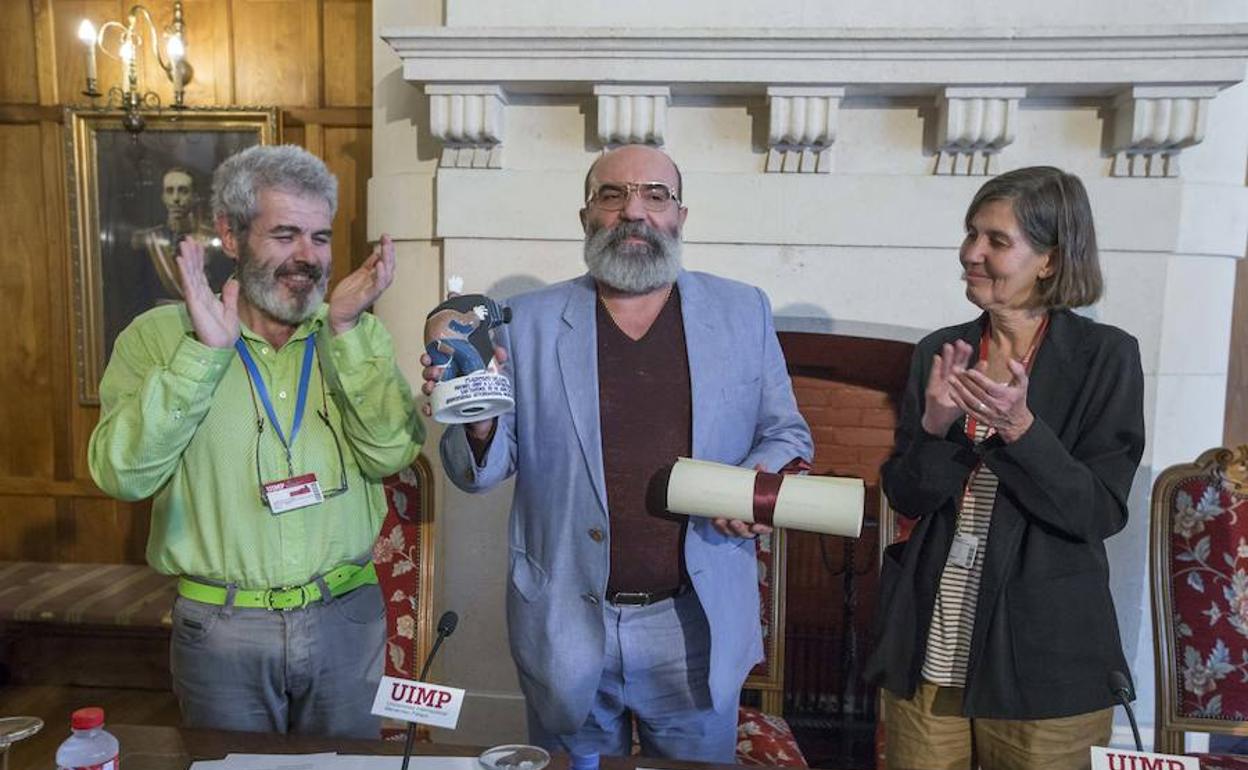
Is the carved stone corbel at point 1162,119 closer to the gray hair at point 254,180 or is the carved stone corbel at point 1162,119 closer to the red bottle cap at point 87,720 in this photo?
the gray hair at point 254,180

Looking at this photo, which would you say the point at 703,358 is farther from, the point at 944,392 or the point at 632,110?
the point at 632,110

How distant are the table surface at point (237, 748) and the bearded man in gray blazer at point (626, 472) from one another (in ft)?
0.84

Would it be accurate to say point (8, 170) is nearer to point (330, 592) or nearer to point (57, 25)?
point (57, 25)

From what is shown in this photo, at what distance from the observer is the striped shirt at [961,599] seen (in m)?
1.32

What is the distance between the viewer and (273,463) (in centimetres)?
134

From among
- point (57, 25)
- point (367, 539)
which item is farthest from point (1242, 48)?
point (57, 25)

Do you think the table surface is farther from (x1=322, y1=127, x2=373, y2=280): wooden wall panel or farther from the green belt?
(x1=322, y1=127, x2=373, y2=280): wooden wall panel

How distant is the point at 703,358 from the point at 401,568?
0.82 metres

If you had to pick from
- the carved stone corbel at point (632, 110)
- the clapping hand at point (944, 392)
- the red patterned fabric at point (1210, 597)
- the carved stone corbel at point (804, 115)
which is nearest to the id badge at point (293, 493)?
the clapping hand at point (944, 392)

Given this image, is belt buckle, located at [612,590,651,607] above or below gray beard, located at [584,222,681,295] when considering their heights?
below

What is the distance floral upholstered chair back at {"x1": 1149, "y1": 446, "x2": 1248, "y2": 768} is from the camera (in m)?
1.57

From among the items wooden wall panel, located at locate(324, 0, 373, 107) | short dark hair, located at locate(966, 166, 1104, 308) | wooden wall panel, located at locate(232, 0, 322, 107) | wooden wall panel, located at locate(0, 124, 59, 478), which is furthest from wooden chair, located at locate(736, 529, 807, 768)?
wooden wall panel, located at locate(0, 124, 59, 478)

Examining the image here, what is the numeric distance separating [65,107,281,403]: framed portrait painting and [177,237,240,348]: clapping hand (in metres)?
1.77

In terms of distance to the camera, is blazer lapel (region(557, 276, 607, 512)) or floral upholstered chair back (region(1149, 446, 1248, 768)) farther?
floral upholstered chair back (region(1149, 446, 1248, 768))
